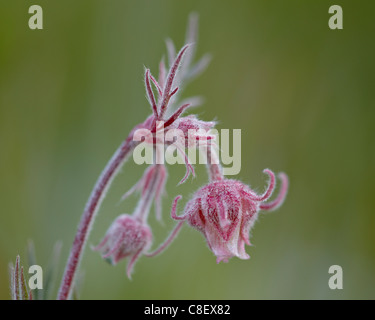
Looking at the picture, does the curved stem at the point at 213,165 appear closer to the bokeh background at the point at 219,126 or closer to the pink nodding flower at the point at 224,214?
the pink nodding flower at the point at 224,214

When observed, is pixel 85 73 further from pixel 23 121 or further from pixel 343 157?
pixel 343 157

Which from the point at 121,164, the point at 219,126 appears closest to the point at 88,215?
the point at 121,164

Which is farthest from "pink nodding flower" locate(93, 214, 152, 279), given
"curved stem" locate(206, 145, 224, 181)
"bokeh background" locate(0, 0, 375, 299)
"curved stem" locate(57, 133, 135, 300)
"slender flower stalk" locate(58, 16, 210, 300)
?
"bokeh background" locate(0, 0, 375, 299)

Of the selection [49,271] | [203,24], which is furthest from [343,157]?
[49,271]

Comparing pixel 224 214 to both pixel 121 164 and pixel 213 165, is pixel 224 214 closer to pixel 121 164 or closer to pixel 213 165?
pixel 213 165

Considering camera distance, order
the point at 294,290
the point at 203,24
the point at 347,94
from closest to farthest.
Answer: the point at 294,290, the point at 347,94, the point at 203,24

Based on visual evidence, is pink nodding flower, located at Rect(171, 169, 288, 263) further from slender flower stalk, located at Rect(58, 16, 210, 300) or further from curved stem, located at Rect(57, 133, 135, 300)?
curved stem, located at Rect(57, 133, 135, 300)
